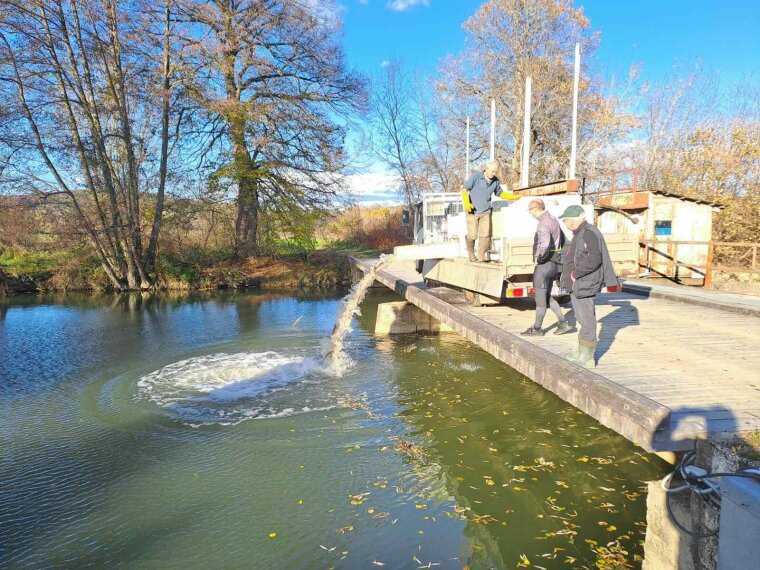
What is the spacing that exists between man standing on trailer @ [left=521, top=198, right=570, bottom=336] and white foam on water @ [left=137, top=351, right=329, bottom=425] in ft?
11.4

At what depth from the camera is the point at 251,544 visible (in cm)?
441

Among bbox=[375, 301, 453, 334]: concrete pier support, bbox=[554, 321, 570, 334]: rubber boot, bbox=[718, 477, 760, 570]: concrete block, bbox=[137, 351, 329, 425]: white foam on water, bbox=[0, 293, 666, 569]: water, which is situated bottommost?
bbox=[0, 293, 666, 569]: water

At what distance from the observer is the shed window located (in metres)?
16.1

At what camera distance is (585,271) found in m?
4.88

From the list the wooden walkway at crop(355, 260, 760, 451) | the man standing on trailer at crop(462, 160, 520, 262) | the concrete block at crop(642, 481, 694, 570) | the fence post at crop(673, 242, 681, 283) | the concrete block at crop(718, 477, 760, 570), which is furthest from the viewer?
the fence post at crop(673, 242, 681, 283)

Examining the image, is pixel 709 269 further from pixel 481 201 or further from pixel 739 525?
pixel 739 525

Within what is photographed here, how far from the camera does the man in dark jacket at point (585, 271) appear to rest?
191 inches

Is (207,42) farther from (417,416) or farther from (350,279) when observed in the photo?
(417,416)

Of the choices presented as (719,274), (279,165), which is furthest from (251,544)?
(279,165)

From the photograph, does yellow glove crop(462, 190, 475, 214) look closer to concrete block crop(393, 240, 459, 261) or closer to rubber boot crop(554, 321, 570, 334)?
concrete block crop(393, 240, 459, 261)

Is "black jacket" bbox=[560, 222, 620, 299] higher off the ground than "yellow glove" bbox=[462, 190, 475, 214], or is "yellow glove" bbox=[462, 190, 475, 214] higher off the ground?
"yellow glove" bbox=[462, 190, 475, 214]

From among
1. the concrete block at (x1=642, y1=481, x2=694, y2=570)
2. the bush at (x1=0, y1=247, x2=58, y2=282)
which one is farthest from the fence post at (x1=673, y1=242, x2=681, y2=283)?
the bush at (x1=0, y1=247, x2=58, y2=282)

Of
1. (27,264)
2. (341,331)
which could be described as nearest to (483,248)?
(341,331)

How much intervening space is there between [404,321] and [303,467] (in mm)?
7446
